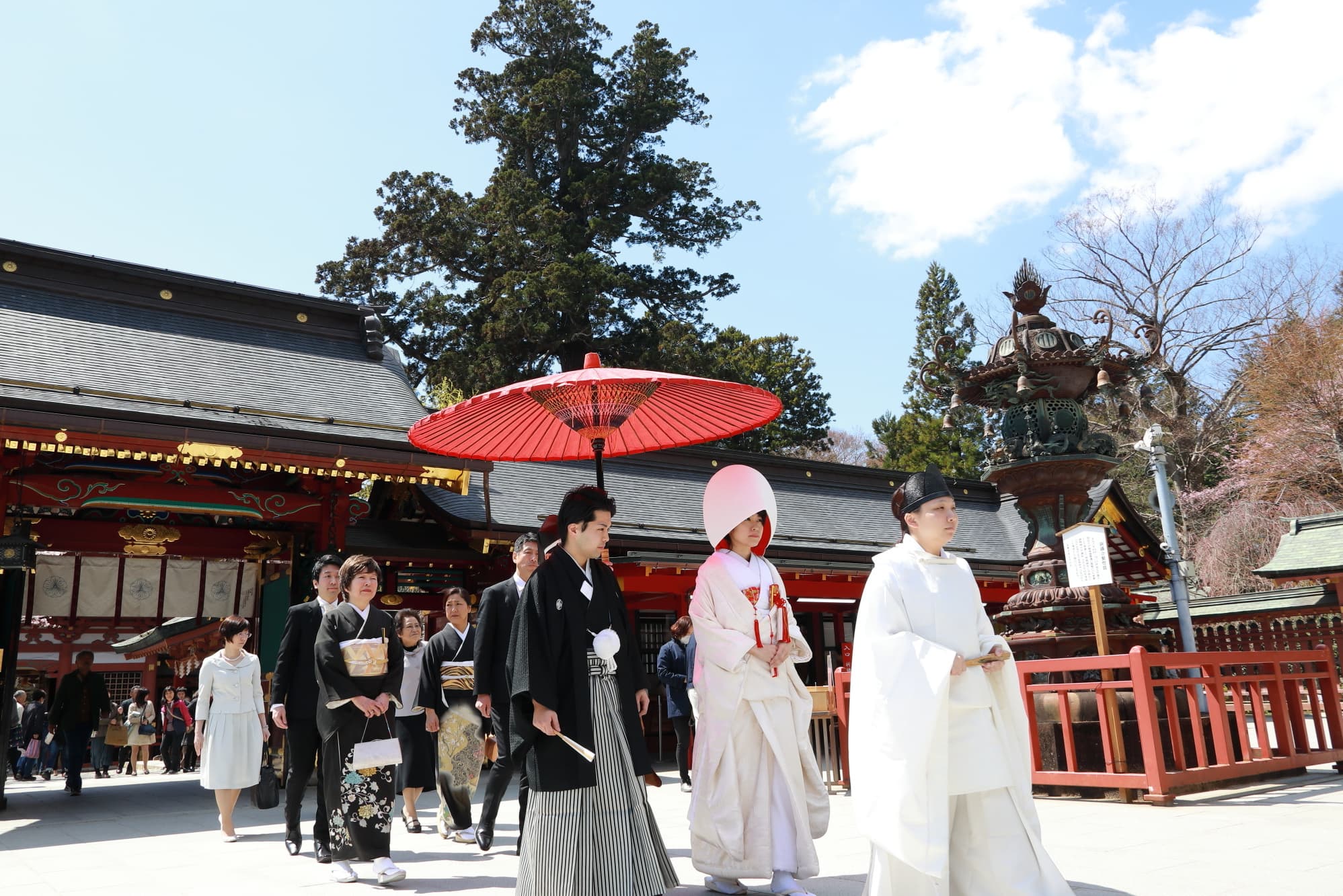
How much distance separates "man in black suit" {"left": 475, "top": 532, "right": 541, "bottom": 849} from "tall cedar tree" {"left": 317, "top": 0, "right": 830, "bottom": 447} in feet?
55.1

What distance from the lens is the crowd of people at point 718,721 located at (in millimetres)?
3461

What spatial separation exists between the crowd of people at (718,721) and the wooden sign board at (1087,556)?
3.31 meters

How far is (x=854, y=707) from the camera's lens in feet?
12.2

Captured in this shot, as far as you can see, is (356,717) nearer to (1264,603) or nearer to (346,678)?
(346,678)

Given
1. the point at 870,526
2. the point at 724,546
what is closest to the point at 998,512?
the point at 870,526

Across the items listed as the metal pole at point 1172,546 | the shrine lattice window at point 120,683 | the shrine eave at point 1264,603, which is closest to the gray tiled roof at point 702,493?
the metal pole at point 1172,546

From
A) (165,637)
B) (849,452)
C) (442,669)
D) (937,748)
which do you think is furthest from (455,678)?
(849,452)

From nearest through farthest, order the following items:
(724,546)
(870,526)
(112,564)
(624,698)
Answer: (624,698) → (724,546) → (112,564) → (870,526)

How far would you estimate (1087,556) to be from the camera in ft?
22.9

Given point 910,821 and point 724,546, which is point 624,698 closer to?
point 724,546

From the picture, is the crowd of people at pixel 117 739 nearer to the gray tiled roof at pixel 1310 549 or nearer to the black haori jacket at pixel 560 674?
the black haori jacket at pixel 560 674

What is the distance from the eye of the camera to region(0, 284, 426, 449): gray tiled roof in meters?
8.62

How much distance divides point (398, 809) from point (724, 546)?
5.20 m

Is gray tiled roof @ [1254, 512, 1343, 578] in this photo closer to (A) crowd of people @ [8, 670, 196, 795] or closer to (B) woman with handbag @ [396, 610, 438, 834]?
(B) woman with handbag @ [396, 610, 438, 834]
